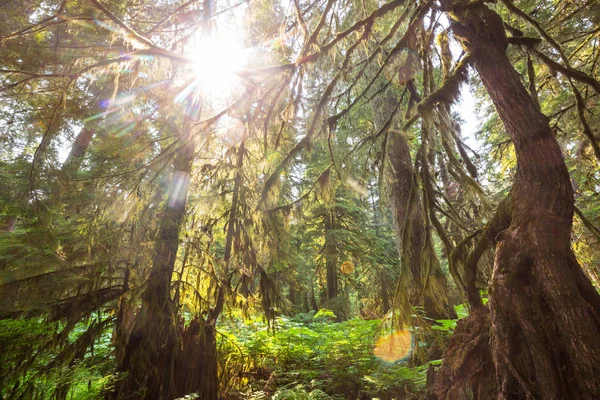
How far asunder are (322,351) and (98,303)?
12.3 ft

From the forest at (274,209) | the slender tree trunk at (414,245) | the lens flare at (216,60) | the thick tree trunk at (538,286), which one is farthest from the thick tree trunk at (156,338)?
the thick tree trunk at (538,286)

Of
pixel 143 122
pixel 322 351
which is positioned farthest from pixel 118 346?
pixel 143 122

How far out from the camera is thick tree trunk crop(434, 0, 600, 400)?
1587 millimetres

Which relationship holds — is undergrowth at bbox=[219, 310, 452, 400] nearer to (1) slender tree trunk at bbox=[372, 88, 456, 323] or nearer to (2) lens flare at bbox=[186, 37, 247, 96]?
(1) slender tree trunk at bbox=[372, 88, 456, 323]

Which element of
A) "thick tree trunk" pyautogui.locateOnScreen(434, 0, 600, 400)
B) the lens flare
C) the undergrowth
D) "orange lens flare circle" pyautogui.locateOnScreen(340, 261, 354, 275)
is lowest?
the undergrowth

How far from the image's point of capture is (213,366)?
3.99m

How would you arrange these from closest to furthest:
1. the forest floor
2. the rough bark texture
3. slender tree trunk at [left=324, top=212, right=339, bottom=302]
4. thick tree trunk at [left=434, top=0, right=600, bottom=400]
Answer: thick tree trunk at [left=434, top=0, right=600, bottom=400] < the rough bark texture < the forest floor < slender tree trunk at [left=324, top=212, right=339, bottom=302]

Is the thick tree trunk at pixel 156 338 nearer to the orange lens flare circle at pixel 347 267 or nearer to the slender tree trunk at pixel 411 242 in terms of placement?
the slender tree trunk at pixel 411 242

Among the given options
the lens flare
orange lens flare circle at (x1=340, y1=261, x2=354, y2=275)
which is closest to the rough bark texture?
the lens flare

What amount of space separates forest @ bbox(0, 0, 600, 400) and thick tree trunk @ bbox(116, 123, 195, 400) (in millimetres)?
24

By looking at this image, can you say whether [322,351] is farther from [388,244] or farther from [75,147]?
[75,147]

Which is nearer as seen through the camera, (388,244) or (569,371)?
(569,371)

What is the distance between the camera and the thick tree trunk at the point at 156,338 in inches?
140

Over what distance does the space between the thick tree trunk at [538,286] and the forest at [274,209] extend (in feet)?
0.03
